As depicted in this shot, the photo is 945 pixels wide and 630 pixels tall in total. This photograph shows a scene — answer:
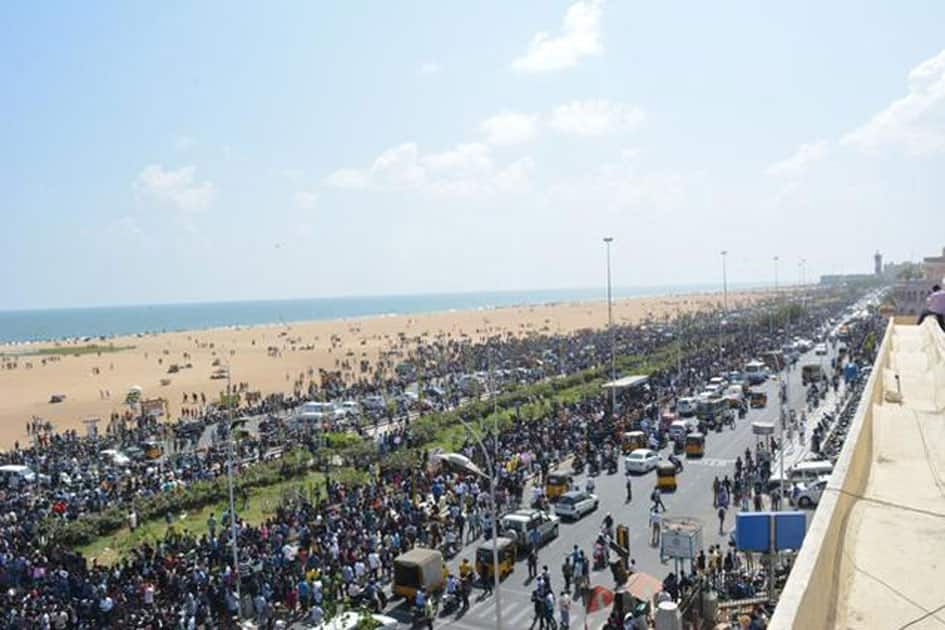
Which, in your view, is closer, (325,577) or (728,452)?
(325,577)

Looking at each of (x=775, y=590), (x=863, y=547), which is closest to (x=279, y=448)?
(x=775, y=590)

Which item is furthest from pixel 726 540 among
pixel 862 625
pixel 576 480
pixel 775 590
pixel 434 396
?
pixel 434 396

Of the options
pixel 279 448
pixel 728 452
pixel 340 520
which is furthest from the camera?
pixel 279 448

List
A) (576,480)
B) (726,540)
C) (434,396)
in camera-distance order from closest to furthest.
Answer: (726,540), (576,480), (434,396)

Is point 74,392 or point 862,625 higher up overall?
point 862,625

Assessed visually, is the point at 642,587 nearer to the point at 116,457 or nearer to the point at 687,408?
the point at 687,408

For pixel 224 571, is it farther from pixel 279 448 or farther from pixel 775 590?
pixel 279 448
